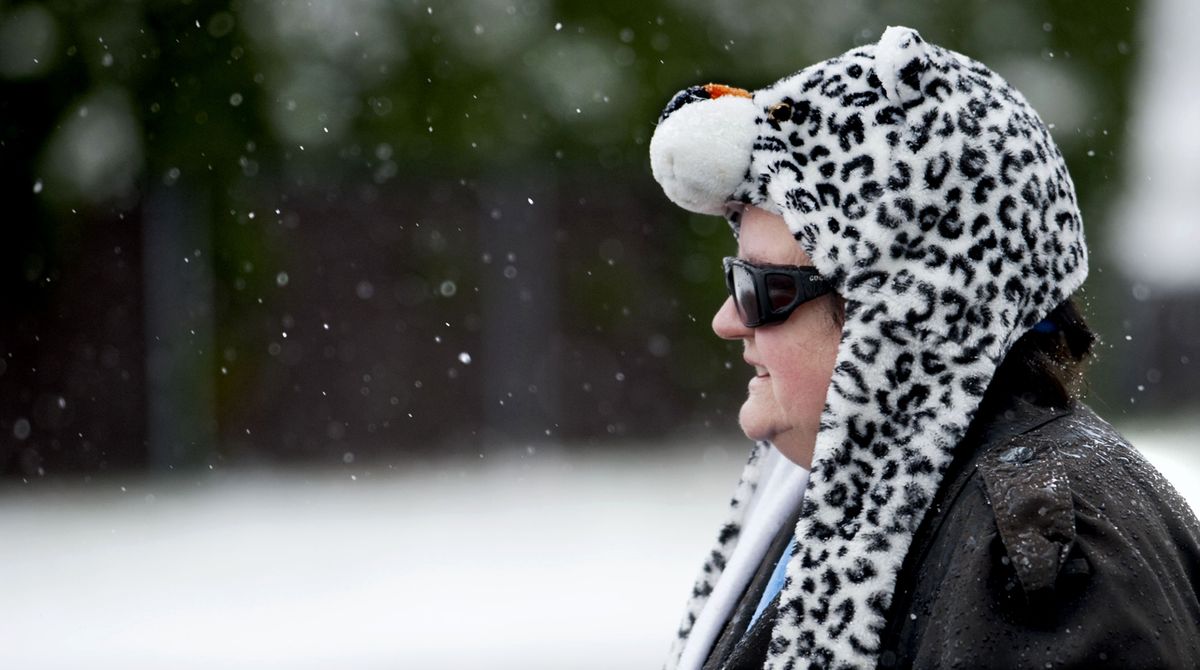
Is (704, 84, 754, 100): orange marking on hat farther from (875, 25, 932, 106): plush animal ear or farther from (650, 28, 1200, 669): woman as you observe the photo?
(875, 25, 932, 106): plush animal ear

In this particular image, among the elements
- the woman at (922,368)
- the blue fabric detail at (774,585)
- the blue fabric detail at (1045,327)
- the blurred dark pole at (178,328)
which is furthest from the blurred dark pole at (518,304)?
the blue fabric detail at (1045,327)

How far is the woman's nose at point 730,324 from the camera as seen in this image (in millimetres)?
1893

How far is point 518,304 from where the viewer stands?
376 inches

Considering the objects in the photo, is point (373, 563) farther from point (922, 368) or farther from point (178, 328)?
point (922, 368)

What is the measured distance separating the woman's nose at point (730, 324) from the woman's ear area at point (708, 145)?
16cm

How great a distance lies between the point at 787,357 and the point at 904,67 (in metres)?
0.43

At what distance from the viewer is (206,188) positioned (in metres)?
9.04

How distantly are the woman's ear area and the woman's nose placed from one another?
155 mm

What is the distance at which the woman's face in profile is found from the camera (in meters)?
1.78

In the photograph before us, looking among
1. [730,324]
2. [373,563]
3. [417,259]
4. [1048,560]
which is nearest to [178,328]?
[417,259]

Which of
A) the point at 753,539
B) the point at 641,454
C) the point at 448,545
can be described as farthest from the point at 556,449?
the point at 753,539

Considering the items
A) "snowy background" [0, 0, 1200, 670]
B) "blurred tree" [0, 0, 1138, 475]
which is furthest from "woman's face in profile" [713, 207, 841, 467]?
"blurred tree" [0, 0, 1138, 475]

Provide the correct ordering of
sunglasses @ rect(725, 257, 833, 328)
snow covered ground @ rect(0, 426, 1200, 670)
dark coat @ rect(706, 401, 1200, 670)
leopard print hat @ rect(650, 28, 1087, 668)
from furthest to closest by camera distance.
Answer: snow covered ground @ rect(0, 426, 1200, 670)
sunglasses @ rect(725, 257, 833, 328)
leopard print hat @ rect(650, 28, 1087, 668)
dark coat @ rect(706, 401, 1200, 670)

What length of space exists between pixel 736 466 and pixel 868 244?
8.19 m
